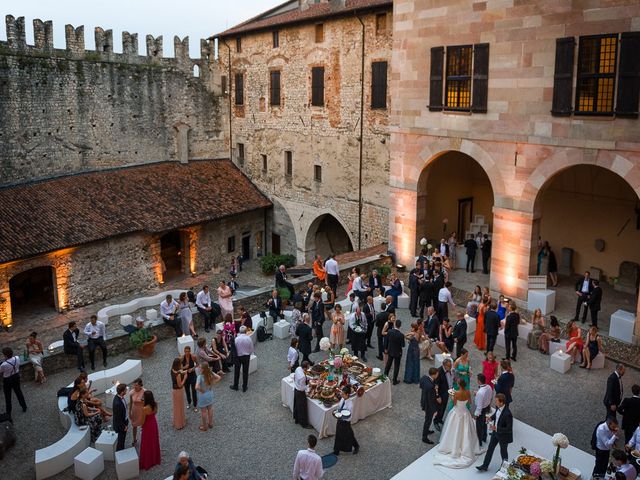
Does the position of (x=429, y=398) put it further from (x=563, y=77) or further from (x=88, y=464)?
(x=563, y=77)

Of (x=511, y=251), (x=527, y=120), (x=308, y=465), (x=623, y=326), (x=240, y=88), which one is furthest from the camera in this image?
(x=240, y=88)

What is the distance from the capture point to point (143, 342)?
50.5ft

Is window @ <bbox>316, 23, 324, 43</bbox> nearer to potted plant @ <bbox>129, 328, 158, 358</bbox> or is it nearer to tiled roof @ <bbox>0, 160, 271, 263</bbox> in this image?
tiled roof @ <bbox>0, 160, 271, 263</bbox>

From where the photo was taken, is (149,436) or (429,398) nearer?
(149,436)

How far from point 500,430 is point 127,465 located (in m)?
6.31

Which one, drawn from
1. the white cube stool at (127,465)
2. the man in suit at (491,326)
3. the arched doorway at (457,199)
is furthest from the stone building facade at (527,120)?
the white cube stool at (127,465)

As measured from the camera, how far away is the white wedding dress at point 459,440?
10484mm

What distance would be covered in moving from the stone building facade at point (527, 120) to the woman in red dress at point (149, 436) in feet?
36.3

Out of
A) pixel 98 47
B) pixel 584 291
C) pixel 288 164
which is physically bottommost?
pixel 584 291

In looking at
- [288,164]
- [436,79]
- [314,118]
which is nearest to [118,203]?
[288,164]

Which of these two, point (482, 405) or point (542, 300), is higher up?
point (542, 300)

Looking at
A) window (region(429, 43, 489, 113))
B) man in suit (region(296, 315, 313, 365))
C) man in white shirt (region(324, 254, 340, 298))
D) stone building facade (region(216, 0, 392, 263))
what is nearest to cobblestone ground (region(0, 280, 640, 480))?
man in suit (region(296, 315, 313, 365))

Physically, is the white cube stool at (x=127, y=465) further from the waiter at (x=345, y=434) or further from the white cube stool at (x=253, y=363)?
the white cube stool at (x=253, y=363)

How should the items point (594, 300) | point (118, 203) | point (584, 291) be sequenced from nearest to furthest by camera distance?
1. point (594, 300)
2. point (584, 291)
3. point (118, 203)
